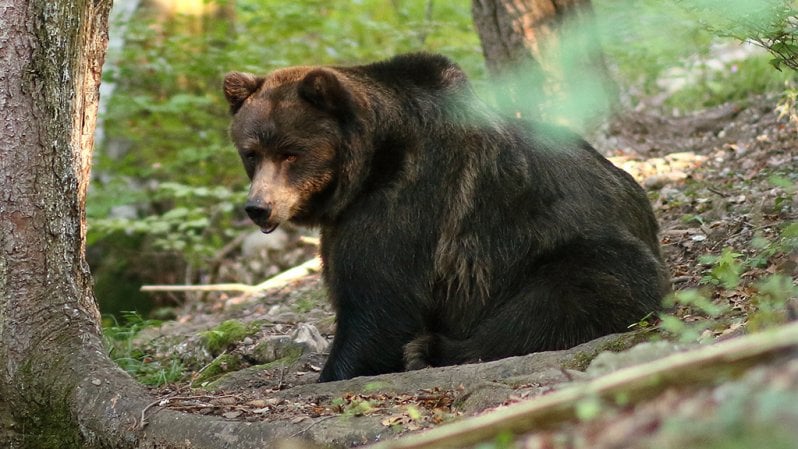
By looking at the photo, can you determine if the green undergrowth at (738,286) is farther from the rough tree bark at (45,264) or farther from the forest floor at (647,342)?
the rough tree bark at (45,264)

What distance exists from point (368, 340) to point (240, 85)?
6.60 feet

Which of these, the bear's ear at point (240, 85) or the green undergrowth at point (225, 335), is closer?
the bear's ear at point (240, 85)

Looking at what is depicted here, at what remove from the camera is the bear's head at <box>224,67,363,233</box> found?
578 centimetres

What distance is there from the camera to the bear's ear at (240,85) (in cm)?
615

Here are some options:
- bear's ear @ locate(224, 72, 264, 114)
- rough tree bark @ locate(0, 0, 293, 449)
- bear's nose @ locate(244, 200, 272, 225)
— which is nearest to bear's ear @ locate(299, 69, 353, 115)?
bear's ear @ locate(224, 72, 264, 114)

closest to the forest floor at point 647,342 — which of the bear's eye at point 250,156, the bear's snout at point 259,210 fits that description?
the bear's snout at point 259,210

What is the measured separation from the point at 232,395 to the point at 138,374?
5.94 feet

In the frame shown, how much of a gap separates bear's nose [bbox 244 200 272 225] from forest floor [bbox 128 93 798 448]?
1115 mm

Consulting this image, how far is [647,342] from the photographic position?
4.46 meters

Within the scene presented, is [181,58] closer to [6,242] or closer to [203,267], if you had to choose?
[203,267]

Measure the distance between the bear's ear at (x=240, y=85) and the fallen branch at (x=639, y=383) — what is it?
13.9 ft

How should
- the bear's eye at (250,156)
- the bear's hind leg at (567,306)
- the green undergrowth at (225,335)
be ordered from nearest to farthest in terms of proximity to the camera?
the bear's hind leg at (567,306)
the bear's eye at (250,156)
the green undergrowth at (225,335)

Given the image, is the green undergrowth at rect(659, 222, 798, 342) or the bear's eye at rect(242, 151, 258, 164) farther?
the bear's eye at rect(242, 151, 258, 164)

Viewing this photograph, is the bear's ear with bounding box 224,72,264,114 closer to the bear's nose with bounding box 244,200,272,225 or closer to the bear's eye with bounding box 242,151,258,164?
the bear's eye with bounding box 242,151,258,164
